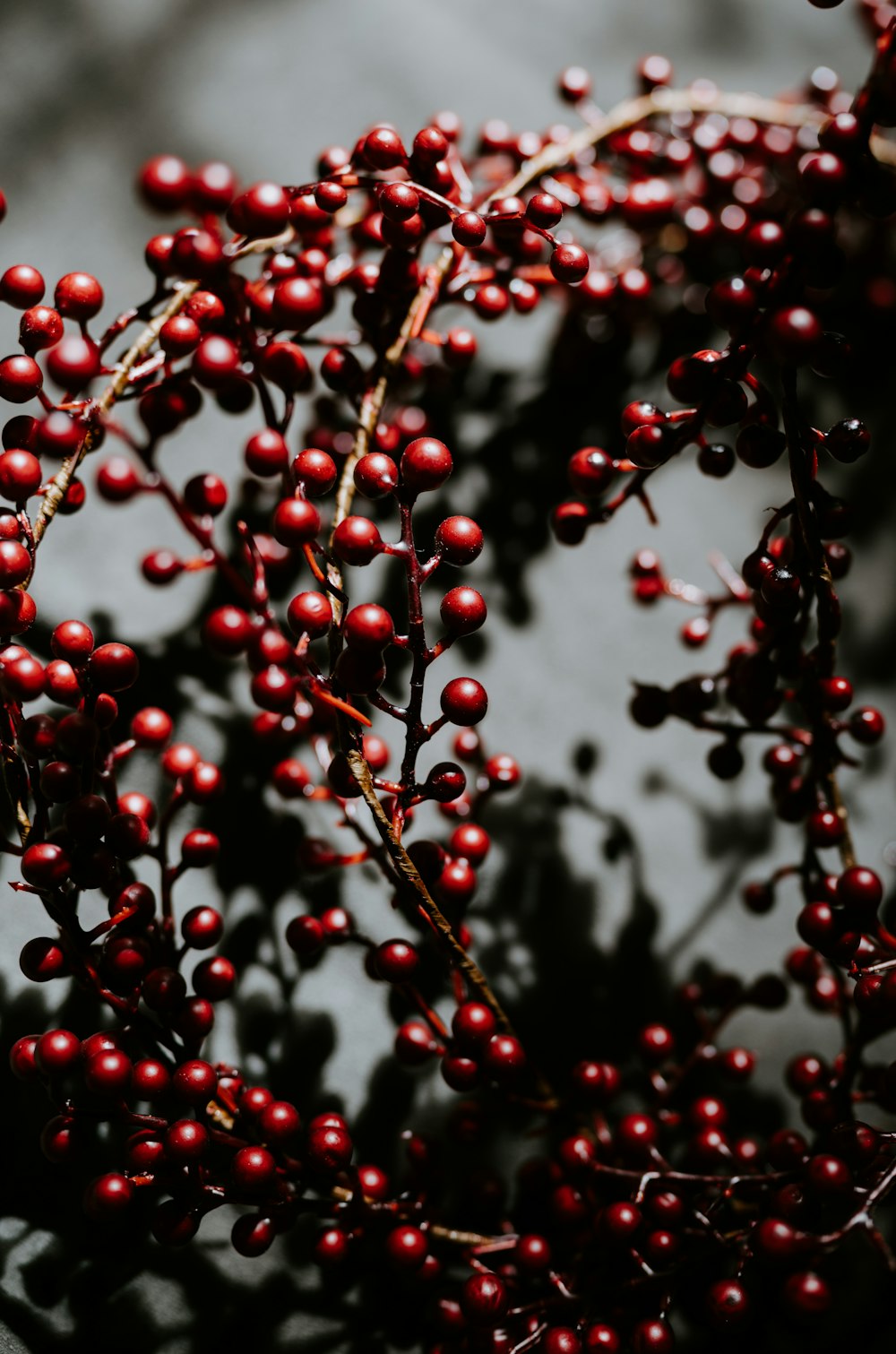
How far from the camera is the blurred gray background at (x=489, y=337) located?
29.3 inches

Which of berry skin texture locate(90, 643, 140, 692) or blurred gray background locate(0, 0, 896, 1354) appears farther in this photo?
blurred gray background locate(0, 0, 896, 1354)

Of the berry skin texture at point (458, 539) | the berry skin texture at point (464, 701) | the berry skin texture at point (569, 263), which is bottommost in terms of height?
the berry skin texture at point (464, 701)

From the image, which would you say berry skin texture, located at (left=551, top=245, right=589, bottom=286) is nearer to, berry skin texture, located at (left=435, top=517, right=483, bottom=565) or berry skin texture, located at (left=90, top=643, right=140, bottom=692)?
berry skin texture, located at (left=435, top=517, right=483, bottom=565)

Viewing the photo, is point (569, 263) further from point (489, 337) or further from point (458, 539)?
point (489, 337)

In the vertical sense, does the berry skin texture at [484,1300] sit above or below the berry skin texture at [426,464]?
below

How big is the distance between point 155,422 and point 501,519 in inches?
10.9

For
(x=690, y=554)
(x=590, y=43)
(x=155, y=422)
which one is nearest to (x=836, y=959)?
(x=690, y=554)

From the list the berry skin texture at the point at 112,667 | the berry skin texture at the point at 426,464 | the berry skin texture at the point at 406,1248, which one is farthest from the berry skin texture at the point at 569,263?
the berry skin texture at the point at 406,1248

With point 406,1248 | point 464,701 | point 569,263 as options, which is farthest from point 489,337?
point 406,1248

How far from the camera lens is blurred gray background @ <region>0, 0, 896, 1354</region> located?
744 mm

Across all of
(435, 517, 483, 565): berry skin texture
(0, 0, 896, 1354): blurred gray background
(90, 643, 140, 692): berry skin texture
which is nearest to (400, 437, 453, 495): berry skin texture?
(435, 517, 483, 565): berry skin texture

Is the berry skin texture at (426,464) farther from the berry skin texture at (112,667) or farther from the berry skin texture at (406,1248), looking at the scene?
the berry skin texture at (406,1248)

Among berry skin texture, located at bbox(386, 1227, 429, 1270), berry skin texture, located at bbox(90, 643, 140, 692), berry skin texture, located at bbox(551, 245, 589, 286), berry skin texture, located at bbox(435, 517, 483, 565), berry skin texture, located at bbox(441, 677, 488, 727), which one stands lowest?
berry skin texture, located at bbox(386, 1227, 429, 1270)

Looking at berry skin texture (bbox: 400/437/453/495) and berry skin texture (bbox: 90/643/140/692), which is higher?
berry skin texture (bbox: 400/437/453/495)
